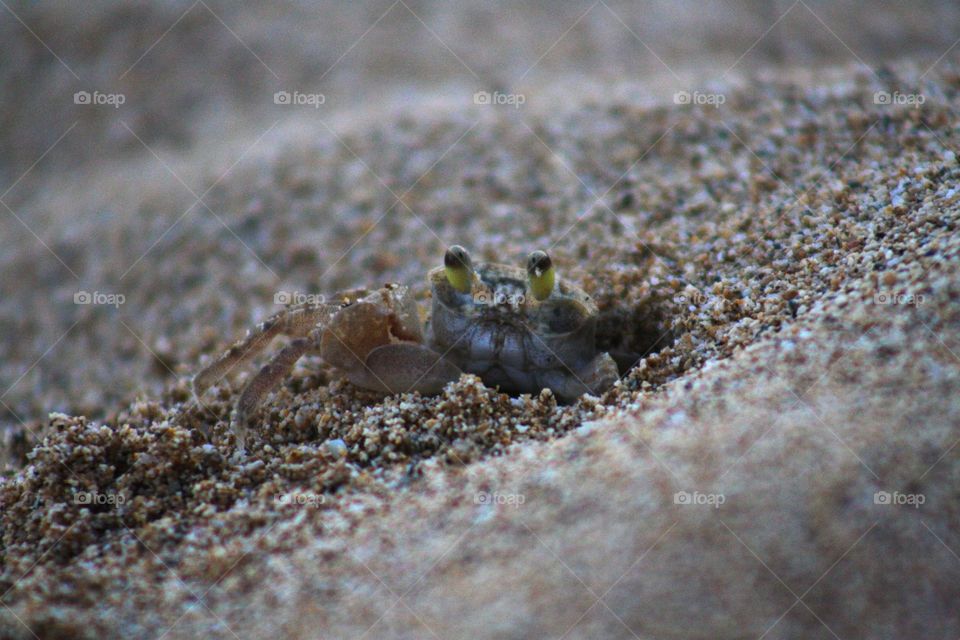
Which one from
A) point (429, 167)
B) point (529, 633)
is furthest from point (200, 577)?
point (429, 167)

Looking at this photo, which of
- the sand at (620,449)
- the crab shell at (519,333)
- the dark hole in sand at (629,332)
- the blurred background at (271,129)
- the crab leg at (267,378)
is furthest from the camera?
the blurred background at (271,129)

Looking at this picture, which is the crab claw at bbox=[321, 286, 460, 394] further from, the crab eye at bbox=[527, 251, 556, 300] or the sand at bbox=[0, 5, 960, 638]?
the crab eye at bbox=[527, 251, 556, 300]

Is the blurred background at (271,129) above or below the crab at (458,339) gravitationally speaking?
above

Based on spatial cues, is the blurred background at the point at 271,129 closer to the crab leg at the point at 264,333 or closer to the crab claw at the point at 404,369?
the crab leg at the point at 264,333

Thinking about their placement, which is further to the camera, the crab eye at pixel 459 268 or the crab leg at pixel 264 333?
the crab leg at pixel 264 333

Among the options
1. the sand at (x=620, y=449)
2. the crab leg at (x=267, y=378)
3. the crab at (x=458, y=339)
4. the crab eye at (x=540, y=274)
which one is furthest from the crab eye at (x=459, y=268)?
the crab leg at (x=267, y=378)

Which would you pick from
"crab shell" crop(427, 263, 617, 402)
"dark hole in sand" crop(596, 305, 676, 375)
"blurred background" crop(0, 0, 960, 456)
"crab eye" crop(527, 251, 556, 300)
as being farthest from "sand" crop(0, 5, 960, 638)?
"crab eye" crop(527, 251, 556, 300)

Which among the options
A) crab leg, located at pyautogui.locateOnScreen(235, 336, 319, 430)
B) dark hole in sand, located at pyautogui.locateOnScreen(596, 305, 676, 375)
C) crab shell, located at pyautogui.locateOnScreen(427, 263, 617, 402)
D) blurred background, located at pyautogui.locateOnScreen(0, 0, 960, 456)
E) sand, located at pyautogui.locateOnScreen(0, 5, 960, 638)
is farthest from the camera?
blurred background, located at pyautogui.locateOnScreen(0, 0, 960, 456)
